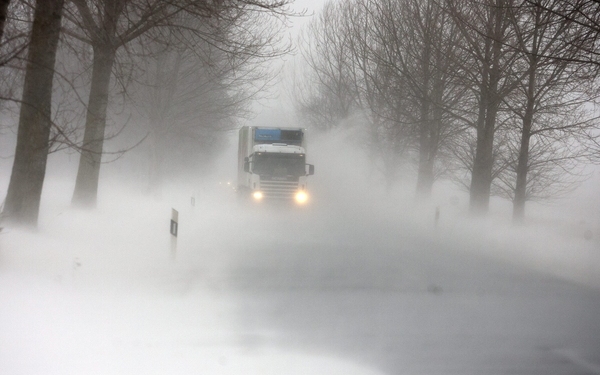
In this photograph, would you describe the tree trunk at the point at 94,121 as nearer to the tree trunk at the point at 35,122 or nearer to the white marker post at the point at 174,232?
the white marker post at the point at 174,232

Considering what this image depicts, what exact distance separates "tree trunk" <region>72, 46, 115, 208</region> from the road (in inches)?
149

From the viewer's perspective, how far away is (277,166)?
85.4 feet

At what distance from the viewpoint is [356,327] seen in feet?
25.6

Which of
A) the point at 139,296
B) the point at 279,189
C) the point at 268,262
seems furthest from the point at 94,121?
the point at 279,189

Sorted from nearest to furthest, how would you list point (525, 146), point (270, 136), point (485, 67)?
point (485, 67) < point (525, 146) < point (270, 136)

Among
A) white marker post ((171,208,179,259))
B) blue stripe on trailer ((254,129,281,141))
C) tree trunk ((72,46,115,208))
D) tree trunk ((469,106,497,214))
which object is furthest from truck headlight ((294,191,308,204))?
white marker post ((171,208,179,259))

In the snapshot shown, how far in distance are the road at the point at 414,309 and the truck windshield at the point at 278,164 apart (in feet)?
34.2

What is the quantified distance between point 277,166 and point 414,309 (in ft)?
57.4

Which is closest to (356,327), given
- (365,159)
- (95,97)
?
(95,97)

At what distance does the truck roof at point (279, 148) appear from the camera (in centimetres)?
2594

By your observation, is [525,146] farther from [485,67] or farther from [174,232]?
[174,232]

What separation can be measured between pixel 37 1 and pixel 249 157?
16.7 metres

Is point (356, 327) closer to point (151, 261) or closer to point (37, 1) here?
point (151, 261)

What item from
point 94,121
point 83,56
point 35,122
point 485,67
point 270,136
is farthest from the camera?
point 270,136
